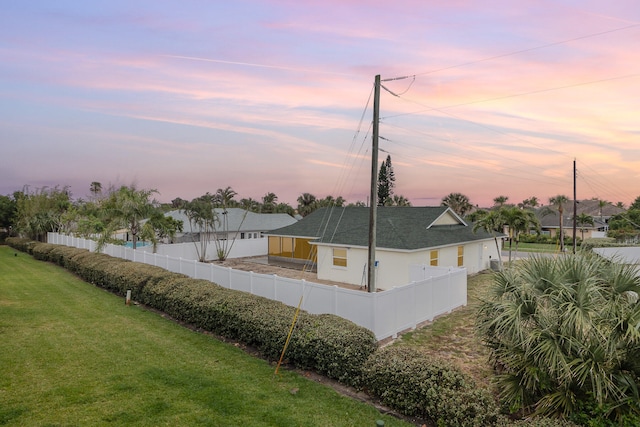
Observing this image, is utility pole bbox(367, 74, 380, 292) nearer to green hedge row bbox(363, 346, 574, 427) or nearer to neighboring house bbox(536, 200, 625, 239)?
green hedge row bbox(363, 346, 574, 427)

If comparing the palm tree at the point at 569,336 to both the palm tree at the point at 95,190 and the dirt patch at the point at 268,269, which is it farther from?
the palm tree at the point at 95,190

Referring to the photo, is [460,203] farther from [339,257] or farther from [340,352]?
[340,352]

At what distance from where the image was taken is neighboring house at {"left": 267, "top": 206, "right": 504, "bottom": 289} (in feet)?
59.8

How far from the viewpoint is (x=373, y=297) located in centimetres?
980

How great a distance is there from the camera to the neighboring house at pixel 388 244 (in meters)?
18.2

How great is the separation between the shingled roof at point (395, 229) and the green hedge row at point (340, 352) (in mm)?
9592

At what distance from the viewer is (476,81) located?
14.3 m

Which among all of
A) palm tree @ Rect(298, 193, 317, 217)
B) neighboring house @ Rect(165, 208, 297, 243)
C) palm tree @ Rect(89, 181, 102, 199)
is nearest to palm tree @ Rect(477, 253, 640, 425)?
neighboring house @ Rect(165, 208, 297, 243)

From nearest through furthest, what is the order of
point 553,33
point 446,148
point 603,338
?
point 603,338 < point 553,33 < point 446,148

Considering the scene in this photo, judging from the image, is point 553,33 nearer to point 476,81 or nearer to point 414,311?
point 476,81

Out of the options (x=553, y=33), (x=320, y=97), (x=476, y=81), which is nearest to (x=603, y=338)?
(x=553, y=33)

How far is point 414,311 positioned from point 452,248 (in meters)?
10.3

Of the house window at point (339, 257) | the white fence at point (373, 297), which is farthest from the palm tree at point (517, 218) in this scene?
the house window at point (339, 257)

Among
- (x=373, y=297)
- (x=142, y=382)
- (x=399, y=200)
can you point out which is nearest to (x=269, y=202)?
(x=399, y=200)
